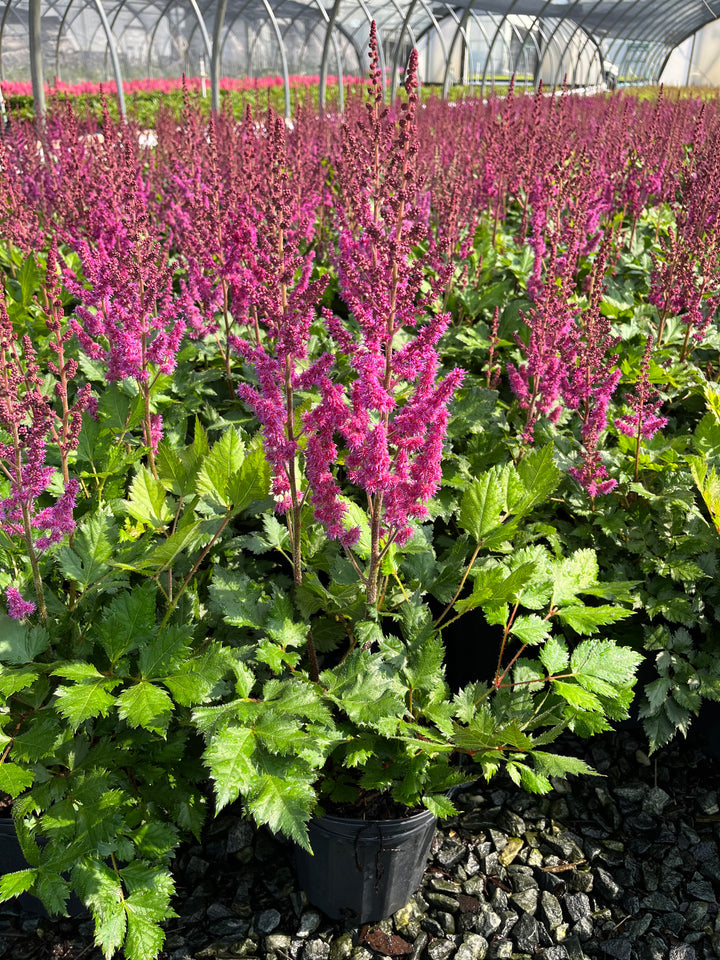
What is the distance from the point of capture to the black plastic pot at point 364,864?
2078 mm

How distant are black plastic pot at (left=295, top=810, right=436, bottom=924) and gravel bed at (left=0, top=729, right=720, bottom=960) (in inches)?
3.3

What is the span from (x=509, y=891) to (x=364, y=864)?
0.60 metres

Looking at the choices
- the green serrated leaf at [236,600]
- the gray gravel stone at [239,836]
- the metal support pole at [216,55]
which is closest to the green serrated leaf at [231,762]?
the green serrated leaf at [236,600]

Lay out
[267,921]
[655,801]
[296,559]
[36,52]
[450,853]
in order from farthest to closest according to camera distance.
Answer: [36,52] < [655,801] < [450,853] < [267,921] < [296,559]

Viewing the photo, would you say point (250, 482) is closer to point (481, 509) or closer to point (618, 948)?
point (481, 509)

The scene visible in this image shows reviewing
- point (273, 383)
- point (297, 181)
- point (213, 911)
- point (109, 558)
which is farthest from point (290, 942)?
point (297, 181)

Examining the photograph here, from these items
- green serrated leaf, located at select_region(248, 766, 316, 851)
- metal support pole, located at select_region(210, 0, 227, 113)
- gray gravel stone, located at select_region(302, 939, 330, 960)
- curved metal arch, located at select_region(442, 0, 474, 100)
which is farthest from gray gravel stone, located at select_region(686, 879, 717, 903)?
curved metal arch, located at select_region(442, 0, 474, 100)

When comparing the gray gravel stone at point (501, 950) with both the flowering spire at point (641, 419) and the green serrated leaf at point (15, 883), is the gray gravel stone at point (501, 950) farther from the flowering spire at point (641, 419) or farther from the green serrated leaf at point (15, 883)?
the flowering spire at point (641, 419)

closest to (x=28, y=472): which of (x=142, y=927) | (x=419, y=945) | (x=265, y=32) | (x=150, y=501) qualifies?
(x=150, y=501)

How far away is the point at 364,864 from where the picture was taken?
212 cm

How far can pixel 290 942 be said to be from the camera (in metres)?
2.22

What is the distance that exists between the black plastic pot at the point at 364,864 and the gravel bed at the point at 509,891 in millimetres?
85

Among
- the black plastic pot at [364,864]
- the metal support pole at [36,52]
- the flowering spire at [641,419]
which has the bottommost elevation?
the black plastic pot at [364,864]

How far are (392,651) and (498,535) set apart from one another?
18.0 inches
